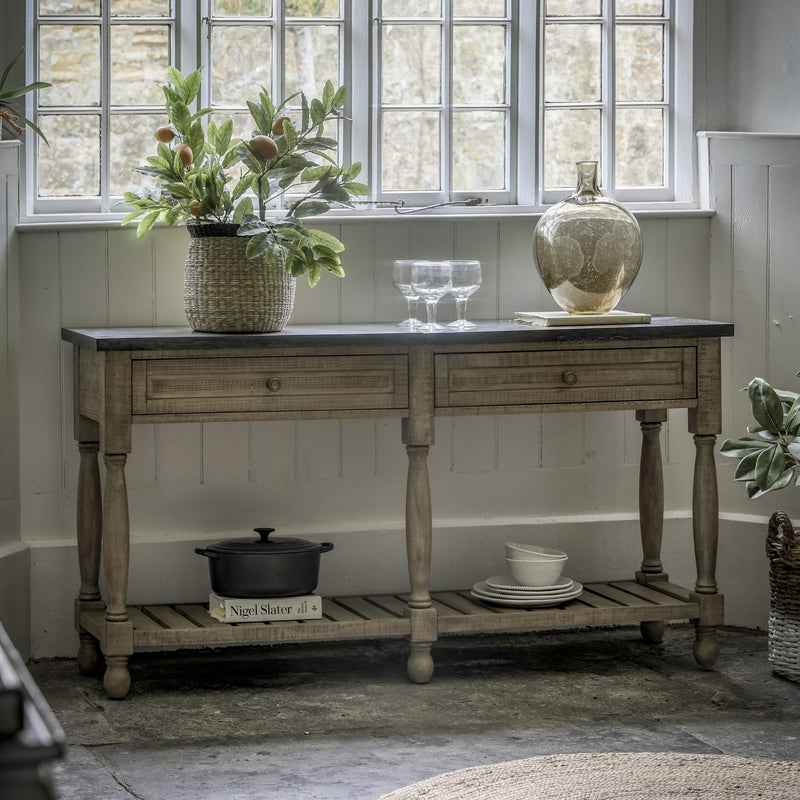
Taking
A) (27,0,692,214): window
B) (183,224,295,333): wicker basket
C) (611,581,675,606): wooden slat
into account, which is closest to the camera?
(183,224,295,333): wicker basket

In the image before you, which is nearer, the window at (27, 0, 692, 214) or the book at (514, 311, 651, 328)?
the book at (514, 311, 651, 328)

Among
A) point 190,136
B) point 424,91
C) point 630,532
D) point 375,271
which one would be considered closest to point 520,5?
point 424,91

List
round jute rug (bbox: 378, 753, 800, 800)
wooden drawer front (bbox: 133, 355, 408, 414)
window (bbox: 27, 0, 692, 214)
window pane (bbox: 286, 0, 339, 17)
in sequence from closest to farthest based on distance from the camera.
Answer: round jute rug (bbox: 378, 753, 800, 800)
wooden drawer front (bbox: 133, 355, 408, 414)
window (bbox: 27, 0, 692, 214)
window pane (bbox: 286, 0, 339, 17)

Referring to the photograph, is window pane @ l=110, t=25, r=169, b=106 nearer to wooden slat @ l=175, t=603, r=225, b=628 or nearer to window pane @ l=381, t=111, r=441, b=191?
window pane @ l=381, t=111, r=441, b=191

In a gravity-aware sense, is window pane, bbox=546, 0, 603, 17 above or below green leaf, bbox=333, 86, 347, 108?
above

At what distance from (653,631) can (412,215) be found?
147cm

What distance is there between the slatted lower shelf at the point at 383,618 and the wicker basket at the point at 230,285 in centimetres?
79

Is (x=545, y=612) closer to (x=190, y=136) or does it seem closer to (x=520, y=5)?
(x=190, y=136)

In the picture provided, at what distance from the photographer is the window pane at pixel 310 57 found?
12.6ft

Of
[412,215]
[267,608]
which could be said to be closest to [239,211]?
[412,215]

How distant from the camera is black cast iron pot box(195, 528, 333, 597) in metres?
3.35

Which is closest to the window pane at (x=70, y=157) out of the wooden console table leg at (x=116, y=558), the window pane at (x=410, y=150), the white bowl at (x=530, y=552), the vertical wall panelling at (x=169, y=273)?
the vertical wall panelling at (x=169, y=273)

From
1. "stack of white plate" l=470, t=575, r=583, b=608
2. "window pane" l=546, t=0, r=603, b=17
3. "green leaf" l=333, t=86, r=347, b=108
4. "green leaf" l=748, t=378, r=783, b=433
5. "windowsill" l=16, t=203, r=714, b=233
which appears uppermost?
"window pane" l=546, t=0, r=603, b=17

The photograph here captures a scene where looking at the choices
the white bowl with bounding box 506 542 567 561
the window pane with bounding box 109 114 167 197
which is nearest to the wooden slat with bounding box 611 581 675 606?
the white bowl with bounding box 506 542 567 561
